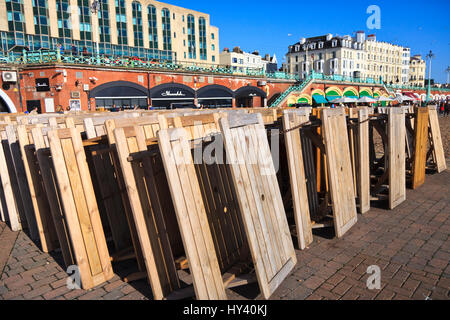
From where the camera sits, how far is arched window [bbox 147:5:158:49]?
5172 centimetres

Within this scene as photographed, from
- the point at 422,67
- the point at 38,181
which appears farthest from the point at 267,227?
the point at 422,67

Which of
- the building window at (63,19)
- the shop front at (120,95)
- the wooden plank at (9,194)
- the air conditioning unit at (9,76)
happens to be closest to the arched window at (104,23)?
the building window at (63,19)

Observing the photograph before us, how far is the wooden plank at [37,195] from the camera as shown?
5.10 m

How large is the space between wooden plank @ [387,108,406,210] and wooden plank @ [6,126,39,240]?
683 centimetres

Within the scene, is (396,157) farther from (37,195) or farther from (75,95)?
(75,95)

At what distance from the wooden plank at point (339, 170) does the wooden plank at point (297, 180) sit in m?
0.51

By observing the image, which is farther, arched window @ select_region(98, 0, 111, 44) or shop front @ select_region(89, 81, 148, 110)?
arched window @ select_region(98, 0, 111, 44)

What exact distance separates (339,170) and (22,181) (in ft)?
18.4

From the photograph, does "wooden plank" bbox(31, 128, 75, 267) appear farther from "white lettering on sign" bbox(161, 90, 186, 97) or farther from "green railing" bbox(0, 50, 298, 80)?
"white lettering on sign" bbox(161, 90, 186, 97)

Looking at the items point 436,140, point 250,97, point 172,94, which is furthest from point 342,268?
point 250,97

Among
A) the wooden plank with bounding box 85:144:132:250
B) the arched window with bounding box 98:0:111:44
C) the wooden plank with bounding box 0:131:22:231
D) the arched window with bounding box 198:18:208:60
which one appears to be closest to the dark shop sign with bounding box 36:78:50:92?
the wooden plank with bounding box 0:131:22:231

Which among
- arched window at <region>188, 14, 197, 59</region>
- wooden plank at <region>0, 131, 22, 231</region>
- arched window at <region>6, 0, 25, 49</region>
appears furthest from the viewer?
arched window at <region>188, 14, 197, 59</region>
